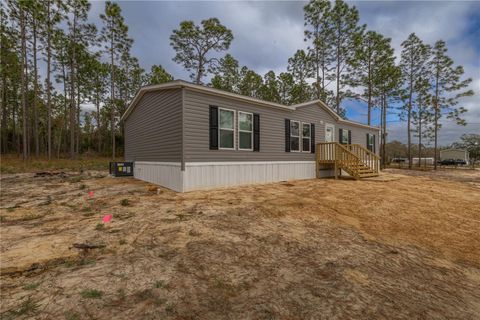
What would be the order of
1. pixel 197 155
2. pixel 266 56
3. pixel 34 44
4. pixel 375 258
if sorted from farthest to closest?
1. pixel 266 56
2. pixel 34 44
3. pixel 197 155
4. pixel 375 258

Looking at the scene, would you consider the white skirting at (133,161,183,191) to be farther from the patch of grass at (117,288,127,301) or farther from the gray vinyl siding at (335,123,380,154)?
the gray vinyl siding at (335,123,380,154)

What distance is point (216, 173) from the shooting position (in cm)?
744

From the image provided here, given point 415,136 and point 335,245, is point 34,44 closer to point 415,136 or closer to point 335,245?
point 335,245

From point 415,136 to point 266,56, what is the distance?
1840cm

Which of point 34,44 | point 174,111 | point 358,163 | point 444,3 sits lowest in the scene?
point 358,163

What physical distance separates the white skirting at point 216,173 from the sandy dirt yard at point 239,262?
189 cm

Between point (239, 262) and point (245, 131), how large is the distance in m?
6.19

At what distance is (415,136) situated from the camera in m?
23.5

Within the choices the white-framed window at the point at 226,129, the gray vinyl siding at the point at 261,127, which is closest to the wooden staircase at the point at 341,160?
the gray vinyl siding at the point at 261,127

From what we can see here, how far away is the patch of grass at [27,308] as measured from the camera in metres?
1.70

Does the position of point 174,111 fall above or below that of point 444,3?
below

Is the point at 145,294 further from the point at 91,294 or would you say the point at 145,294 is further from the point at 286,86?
the point at 286,86

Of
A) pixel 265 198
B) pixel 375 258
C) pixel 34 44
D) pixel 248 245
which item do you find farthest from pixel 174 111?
pixel 34 44

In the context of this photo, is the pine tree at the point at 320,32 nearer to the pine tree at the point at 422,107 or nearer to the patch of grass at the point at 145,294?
the pine tree at the point at 422,107
